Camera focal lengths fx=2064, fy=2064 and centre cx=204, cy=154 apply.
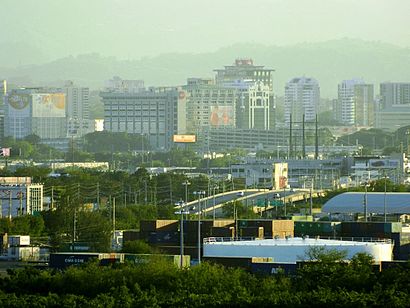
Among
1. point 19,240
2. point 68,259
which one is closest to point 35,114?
point 19,240

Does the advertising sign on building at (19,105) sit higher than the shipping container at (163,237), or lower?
higher

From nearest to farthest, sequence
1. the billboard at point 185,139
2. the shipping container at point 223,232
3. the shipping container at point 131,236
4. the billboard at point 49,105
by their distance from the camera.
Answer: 1. the shipping container at point 223,232
2. the shipping container at point 131,236
3. the billboard at point 185,139
4. the billboard at point 49,105

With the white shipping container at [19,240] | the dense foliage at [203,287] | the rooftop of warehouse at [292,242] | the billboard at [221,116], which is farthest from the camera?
the billboard at [221,116]

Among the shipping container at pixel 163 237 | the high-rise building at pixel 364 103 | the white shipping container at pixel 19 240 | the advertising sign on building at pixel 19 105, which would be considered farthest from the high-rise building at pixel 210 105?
the shipping container at pixel 163 237

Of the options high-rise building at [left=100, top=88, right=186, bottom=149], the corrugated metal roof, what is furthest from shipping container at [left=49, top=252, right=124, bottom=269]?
high-rise building at [left=100, top=88, right=186, bottom=149]

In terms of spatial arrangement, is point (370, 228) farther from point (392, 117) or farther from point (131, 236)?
point (392, 117)

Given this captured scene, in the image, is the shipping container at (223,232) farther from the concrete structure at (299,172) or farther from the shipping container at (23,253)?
the concrete structure at (299,172)

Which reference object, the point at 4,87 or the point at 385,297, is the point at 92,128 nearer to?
the point at 4,87

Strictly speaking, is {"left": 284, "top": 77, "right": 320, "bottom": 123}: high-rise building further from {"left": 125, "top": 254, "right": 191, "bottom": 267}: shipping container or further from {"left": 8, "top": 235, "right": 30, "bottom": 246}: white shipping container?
{"left": 125, "top": 254, "right": 191, "bottom": 267}: shipping container
